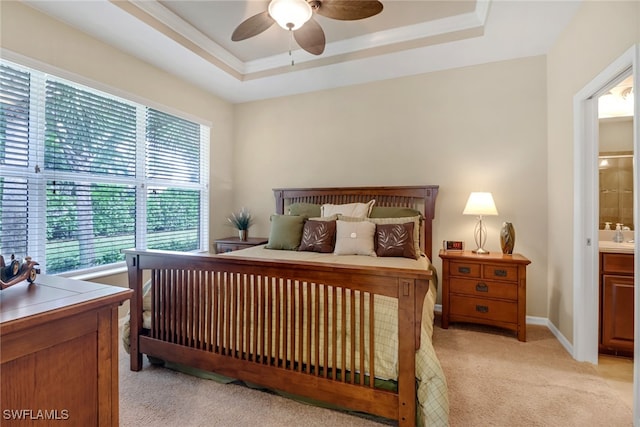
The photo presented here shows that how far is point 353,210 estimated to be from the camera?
335 cm

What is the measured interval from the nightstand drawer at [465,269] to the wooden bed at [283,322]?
60.1 inches

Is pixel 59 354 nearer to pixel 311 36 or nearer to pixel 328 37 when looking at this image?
pixel 311 36

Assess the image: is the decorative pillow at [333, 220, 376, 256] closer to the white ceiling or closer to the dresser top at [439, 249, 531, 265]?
the dresser top at [439, 249, 531, 265]

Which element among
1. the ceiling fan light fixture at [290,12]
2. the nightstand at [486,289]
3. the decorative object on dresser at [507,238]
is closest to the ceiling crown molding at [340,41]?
the ceiling fan light fixture at [290,12]

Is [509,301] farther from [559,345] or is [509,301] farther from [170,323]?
[170,323]

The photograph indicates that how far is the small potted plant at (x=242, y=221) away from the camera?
408cm

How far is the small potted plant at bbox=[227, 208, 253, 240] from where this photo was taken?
13.4 feet

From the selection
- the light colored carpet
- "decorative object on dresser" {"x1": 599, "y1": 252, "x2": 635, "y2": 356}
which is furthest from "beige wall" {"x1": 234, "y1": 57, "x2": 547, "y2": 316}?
the light colored carpet

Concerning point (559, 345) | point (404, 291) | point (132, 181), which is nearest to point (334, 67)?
point (132, 181)

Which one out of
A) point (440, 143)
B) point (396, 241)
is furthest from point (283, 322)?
point (440, 143)

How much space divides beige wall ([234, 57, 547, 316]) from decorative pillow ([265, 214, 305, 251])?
91cm

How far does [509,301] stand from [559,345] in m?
0.52

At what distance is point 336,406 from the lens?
1.72m

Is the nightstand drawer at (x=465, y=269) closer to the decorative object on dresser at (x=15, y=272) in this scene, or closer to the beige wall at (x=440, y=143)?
the beige wall at (x=440, y=143)
